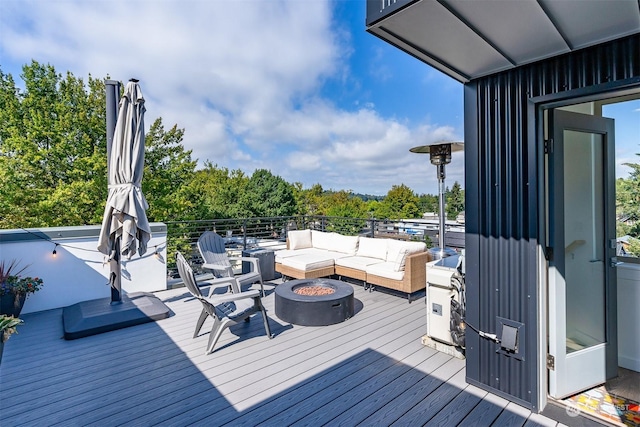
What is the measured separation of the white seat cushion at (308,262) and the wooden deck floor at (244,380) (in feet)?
4.69

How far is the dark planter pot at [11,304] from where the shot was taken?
3.62 metres

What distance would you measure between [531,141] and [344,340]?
2398 millimetres

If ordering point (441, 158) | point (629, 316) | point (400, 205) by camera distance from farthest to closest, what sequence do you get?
point (400, 205), point (441, 158), point (629, 316)

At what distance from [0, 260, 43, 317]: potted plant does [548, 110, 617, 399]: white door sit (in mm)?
5342

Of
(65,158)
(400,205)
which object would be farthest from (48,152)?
(400,205)

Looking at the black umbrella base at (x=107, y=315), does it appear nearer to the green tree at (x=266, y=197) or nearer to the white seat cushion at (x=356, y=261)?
the white seat cushion at (x=356, y=261)

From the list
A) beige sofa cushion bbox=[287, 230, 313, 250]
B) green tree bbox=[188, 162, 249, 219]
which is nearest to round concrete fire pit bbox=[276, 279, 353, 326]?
beige sofa cushion bbox=[287, 230, 313, 250]

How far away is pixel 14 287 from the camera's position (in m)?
3.71

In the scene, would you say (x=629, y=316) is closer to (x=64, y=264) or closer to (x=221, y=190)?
(x=64, y=264)

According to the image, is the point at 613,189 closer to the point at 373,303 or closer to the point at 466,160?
the point at 466,160

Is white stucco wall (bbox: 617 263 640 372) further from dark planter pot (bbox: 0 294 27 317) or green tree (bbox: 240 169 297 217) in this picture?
green tree (bbox: 240 169 297 217)

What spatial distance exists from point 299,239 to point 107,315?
A: 3.32m

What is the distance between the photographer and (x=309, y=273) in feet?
16.4

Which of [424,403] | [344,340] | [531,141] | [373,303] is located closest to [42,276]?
[344,340]
